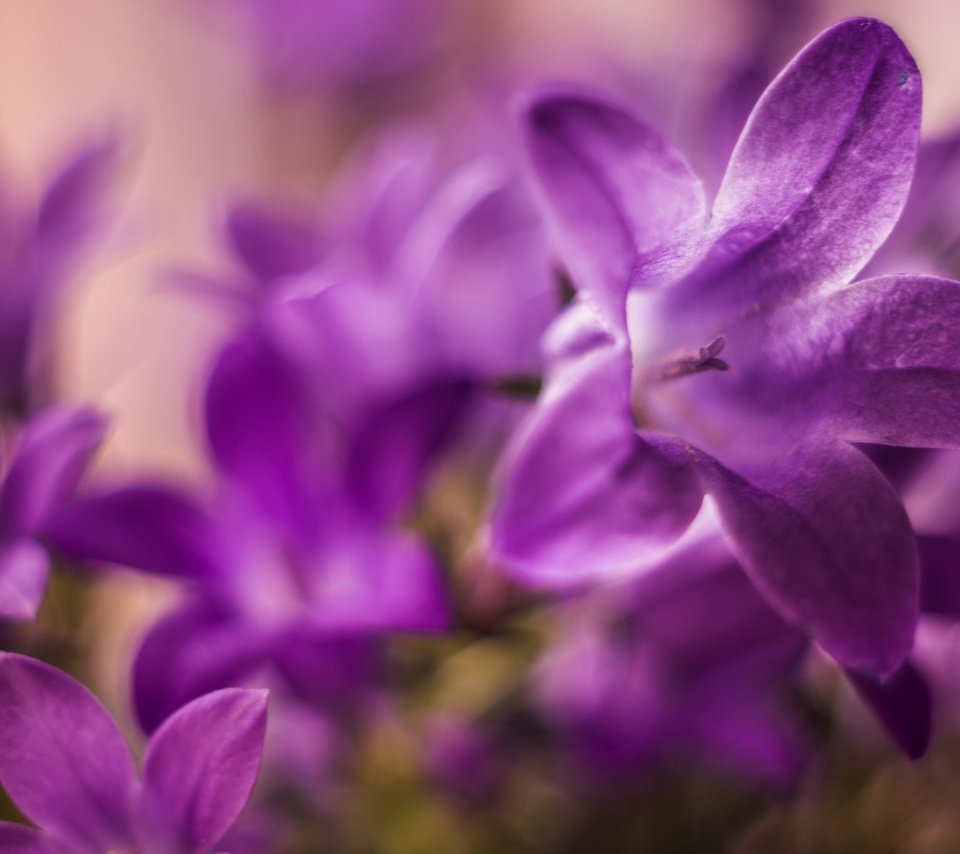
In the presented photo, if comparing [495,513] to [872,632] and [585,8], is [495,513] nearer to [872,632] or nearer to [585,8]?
[872,632]

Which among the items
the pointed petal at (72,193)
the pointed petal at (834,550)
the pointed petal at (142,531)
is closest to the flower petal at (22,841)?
the pointed petal at (142,531)

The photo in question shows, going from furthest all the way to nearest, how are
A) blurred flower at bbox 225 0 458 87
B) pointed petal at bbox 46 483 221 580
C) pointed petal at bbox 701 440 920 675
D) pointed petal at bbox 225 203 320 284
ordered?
blurred flower at bbox 225 0 458 87
pointed petal at bbox 225 203 320 284
pointed petal at bbox 46 483 221 580
pointed petal at bbox 701 440 920 675

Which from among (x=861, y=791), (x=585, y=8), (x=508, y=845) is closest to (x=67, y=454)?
(x=508, y=845)

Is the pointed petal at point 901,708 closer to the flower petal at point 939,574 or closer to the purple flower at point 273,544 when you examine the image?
the flower petal at point 939,574

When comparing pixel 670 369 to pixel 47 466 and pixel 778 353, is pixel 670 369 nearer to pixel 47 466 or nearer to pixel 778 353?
pixel 778 353

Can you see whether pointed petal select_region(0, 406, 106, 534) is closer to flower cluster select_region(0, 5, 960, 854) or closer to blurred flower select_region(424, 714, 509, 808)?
flower cluster select_region(0, 5, 960, 854)

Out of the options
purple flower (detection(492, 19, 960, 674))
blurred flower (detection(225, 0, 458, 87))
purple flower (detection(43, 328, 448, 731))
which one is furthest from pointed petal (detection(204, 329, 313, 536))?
blurred flower (detection(225, 0, 458, 87))
